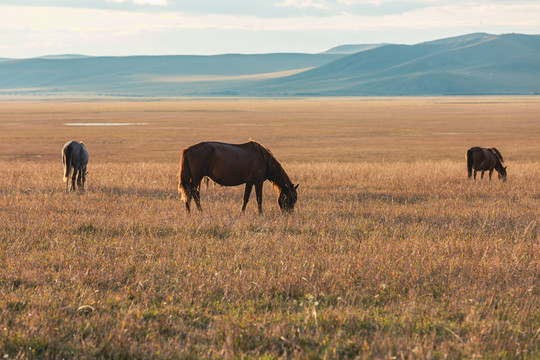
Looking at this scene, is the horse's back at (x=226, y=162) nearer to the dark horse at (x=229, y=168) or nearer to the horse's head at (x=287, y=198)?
the dark horse at (x=229, y=168)

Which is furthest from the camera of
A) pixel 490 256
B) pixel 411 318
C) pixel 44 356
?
pixel 490 256

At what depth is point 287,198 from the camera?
483 inches

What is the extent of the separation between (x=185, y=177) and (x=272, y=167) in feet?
5.96

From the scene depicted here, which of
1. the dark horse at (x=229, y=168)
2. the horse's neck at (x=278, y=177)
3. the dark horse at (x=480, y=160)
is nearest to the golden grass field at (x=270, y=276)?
the dark horse at (x=229, y=168)

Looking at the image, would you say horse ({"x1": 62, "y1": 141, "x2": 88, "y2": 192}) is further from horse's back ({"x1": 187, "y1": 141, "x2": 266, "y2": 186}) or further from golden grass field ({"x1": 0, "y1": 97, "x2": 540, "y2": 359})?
horse's back ({"x1": 187, "y1": 141, "x2": 266, "y2": 186})

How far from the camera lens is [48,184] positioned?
674 inches

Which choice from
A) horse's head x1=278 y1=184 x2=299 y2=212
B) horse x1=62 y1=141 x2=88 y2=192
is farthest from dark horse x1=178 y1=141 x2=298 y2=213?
horse x1=62 y1=141 x2=88 y2=192

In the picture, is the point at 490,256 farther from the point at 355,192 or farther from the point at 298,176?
the point at 298,176

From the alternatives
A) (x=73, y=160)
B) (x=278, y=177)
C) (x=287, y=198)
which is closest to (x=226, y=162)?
(x=278, y=177)

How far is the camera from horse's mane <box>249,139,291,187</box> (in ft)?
40.0

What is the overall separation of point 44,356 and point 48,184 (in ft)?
42.9

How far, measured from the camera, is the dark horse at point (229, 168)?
1172 cm


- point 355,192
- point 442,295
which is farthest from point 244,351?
point 355,192

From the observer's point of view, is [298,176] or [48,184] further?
[298,176]
